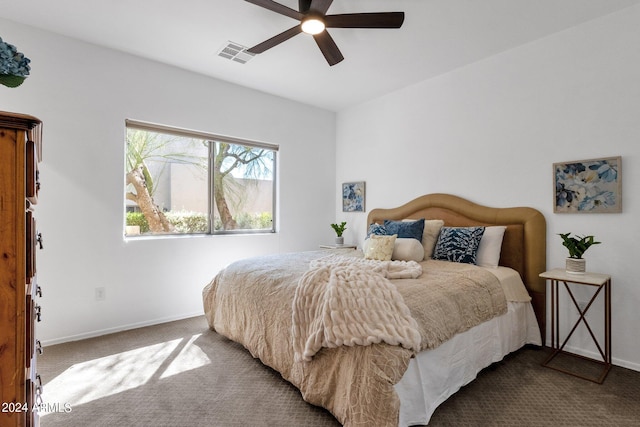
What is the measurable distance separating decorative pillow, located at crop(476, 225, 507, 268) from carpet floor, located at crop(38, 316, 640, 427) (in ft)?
2.48

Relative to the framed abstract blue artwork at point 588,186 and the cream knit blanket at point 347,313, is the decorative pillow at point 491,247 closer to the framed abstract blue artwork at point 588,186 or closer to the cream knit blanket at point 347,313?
the framed abstract blue artwork at point 588,186

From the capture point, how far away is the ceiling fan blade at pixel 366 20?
202cm

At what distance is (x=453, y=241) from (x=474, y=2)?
6.22ft

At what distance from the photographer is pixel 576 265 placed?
229 cm

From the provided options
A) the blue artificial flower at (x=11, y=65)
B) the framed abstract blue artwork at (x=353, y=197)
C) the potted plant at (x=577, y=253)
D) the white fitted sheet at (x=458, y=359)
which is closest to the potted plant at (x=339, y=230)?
the framed abstract blue artwork at (x=353, y=197)

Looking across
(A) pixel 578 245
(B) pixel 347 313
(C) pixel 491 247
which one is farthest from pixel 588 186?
(B) pixel 347 313

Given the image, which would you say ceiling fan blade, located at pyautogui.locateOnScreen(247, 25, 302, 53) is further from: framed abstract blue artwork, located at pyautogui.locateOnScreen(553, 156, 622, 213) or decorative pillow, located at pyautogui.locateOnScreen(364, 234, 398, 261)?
framed abstract blue artwork, located at pyautogui.locateOnScreen(553, 156, 622, 213)

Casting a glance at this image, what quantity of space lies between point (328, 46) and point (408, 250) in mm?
1822

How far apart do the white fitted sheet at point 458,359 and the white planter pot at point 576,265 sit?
1.55 feet

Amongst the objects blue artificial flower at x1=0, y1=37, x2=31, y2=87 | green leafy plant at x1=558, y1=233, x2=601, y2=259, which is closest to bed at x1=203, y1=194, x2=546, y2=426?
green leafy plant at x1=558, y1=233, x2=601, y2=259

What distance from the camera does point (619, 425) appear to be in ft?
5.54

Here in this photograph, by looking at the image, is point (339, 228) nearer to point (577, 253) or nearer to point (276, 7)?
point (577, 253)

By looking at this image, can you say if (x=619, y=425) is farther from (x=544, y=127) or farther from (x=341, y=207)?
(x=341, y=207)

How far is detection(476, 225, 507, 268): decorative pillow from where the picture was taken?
8.97 ft
